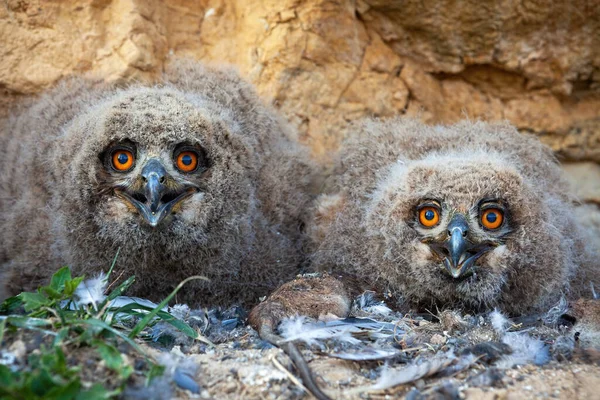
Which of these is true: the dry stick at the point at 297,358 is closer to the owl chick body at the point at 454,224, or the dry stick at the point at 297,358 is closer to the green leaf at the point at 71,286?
the green leaf at the point at 71,286

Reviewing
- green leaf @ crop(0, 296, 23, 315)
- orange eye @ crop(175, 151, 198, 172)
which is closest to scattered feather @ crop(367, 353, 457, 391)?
green leaf @ crop(0, 296, 23, 315)

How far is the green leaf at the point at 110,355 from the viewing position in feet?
10.0

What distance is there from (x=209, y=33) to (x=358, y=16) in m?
1.33

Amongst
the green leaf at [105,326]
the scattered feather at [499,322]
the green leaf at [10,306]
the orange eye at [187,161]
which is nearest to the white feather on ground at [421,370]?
the scattered feather at [499,322]

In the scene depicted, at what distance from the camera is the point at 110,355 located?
10.2 feet

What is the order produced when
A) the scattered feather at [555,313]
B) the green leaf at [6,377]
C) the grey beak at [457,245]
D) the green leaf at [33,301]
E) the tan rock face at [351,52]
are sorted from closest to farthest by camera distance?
the green leaf at [6,377]
the green leaf at [33,301]
the grey beak at [457,245]
the scattered feather at [555,313]
the tan rock face at [351,52]

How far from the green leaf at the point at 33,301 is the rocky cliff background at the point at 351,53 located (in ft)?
9.20

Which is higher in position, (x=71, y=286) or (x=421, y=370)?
(x=71, y=286)

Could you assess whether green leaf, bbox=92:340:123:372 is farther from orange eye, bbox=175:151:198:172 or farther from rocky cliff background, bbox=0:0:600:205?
rocky cliff background, bbox=0:0:600:205

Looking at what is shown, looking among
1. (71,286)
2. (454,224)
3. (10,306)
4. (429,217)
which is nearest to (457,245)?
(454,224)

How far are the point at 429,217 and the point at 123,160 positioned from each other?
2.06 m

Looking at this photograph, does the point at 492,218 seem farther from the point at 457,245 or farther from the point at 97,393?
the point at 97,393

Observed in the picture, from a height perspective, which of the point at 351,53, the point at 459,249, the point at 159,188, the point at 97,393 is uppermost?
the point at 351,53

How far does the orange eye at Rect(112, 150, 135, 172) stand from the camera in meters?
4.82
